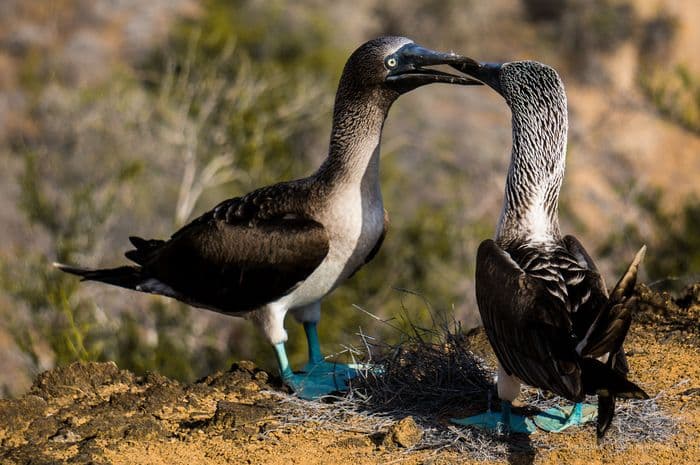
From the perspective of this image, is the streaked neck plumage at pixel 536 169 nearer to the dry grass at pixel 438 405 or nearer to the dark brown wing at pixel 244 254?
the dry grass at pixel 438 405

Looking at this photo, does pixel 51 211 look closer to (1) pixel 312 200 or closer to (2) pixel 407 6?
(1) pixel 312 200

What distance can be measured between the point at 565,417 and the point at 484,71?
2.05 metres

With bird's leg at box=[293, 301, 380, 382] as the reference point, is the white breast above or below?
above

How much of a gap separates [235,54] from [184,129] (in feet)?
18.0

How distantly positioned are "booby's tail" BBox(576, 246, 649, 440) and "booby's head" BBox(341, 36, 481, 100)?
2.22 m

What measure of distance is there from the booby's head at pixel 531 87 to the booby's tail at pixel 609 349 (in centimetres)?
131

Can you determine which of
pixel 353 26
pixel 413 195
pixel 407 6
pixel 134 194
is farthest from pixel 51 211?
pixel 407 6

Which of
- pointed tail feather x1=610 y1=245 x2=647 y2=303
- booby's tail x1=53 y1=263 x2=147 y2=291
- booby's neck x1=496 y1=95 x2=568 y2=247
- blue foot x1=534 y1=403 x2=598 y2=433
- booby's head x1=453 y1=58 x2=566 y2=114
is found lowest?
blue foot x1=534 y1=403 x2=598 y2=433

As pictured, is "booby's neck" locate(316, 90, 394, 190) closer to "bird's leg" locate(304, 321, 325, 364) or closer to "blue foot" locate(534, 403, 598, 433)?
"bird's leg" locate(304, 321, 325, 364)

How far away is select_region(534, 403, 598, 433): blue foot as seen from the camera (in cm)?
534

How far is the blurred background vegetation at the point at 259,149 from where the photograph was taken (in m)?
16.5

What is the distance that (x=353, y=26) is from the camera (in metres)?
35.4

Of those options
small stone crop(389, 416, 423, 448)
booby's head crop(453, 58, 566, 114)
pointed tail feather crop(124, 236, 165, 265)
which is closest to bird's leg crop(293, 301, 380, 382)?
small stone crop(389, 416, 423, 448)

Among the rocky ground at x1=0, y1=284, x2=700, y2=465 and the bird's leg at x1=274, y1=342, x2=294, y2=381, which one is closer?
the rocky ground at x1=0, y1=284, x2=700, y2=465
